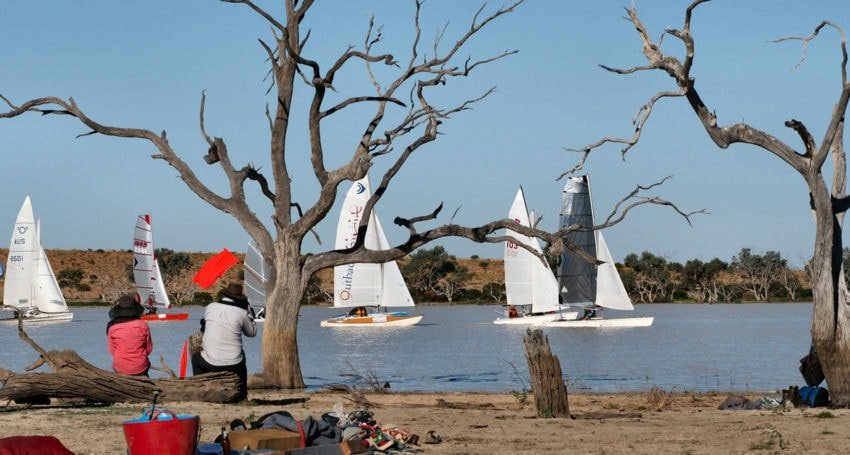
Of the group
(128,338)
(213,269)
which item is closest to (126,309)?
(128,338)

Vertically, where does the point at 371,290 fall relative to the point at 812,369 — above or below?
above

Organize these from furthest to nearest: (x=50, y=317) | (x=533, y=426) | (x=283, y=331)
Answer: (x=50, y=317), (x=283, y=331), (x=533, y=426)

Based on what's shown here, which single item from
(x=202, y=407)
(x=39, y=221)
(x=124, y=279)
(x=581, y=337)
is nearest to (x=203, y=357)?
(x=202, y=407)

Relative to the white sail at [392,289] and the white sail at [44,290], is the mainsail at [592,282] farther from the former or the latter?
the white sail at [44,290]

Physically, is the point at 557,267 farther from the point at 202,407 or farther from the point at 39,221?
the point at 202,407

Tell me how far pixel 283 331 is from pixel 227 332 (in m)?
4.45

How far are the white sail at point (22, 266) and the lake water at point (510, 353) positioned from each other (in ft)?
5.77

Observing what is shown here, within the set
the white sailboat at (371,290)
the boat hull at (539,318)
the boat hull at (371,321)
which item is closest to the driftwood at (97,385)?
the white sailboat at (371,290)

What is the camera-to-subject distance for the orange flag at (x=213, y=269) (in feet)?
57.7

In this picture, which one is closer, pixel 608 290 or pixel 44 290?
pixel 608 290

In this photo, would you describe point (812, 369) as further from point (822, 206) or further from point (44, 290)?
point (44, 290)

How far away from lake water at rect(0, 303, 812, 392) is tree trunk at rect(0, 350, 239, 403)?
16.7 ft

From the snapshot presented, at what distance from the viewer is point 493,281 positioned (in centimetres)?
10981

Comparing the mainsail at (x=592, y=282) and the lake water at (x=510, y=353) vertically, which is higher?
the mainsail at (x=592, y=282)
